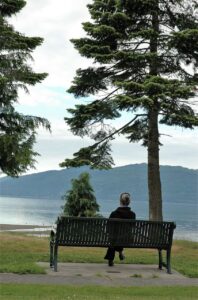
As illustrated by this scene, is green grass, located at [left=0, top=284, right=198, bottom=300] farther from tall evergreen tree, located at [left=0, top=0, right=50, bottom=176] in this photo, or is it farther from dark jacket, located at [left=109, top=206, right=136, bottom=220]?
tall evergreen tree, located at [left=0, top=0, right=50, bottom=176]

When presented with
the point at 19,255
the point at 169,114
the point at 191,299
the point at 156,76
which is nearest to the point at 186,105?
the point at 169,114

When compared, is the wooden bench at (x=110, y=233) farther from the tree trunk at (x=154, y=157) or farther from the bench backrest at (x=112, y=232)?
the tree trunk at (x=154, y=157)

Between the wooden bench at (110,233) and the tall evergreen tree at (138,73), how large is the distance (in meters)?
7.12

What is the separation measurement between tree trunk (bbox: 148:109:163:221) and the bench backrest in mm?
7171

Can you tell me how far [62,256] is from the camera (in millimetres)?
12414

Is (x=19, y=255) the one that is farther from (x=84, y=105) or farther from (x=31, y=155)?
(x=84, y=105)

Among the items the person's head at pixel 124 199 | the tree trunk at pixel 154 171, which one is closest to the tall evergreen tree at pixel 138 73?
the tree trunk at pixel 154 171

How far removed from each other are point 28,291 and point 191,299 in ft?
7.29

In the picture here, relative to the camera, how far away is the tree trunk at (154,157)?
18281 mm

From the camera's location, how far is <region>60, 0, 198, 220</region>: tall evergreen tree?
59.9ft

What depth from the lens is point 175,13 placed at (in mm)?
20297

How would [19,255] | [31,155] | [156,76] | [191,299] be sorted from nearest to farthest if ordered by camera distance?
[191,299]
[19,255]
[31,155]
[156,76]

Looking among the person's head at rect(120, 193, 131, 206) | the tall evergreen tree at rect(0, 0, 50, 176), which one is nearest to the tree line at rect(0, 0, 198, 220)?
the tall evergreen tree at rect(0, 0, 50, 176)

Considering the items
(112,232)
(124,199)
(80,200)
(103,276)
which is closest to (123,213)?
(124,199)
